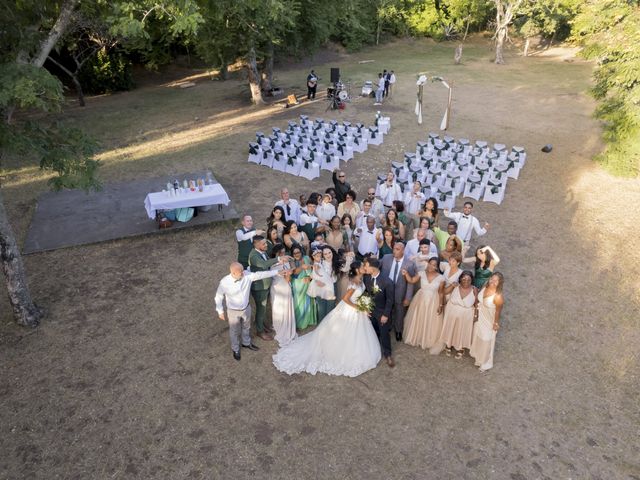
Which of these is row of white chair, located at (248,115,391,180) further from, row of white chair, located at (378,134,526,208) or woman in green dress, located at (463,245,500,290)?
woman in green dress, located at (463,245,500,290)

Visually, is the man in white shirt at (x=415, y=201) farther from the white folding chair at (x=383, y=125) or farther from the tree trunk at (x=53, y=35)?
the white folding chair at (x=383, y=125)

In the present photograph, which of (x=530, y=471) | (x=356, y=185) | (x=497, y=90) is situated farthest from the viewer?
(x=497, y=90)

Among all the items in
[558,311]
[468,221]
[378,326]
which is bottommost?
[558,311]

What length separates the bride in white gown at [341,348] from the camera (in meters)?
6.75

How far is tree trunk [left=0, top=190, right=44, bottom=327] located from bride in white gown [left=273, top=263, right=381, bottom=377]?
4.20 m

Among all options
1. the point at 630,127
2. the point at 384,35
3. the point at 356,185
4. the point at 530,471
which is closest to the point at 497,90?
the point at 630,127

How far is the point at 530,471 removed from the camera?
562cm

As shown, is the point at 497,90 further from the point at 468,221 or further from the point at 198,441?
the point at 198,441

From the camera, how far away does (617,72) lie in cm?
1376

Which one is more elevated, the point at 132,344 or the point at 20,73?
the point at 20,73

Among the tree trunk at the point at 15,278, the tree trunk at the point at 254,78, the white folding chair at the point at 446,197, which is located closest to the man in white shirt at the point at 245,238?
the tree trunk at the point at 15,278

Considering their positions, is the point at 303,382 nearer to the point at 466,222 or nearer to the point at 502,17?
the point at 466,222

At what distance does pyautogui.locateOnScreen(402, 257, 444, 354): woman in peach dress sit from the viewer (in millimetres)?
6801

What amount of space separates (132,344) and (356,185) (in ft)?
25.2
